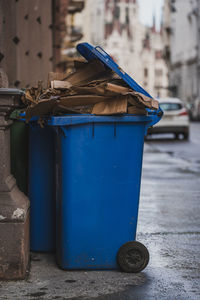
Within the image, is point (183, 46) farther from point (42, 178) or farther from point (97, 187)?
point (97, 187)

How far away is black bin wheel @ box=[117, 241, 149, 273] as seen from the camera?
4668 millimetres

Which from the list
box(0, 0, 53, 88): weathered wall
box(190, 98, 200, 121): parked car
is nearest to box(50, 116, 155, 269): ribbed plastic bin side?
box(0, 0, 53, 88): weathered wall

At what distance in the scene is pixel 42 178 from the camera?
16.8ft

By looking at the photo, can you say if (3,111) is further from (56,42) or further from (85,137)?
(56,42)

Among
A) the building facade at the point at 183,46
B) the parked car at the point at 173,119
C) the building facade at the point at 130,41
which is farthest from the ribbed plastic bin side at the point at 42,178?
the building facade at the point at 130,41

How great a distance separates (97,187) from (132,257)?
0.57m

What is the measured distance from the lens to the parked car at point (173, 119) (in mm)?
24047

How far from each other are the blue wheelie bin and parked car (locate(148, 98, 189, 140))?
19262 mm

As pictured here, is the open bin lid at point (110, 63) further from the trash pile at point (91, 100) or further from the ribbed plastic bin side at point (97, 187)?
the ribbed plastic bin side at point (97, 187)

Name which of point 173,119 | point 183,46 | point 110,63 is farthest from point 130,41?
point 110,63

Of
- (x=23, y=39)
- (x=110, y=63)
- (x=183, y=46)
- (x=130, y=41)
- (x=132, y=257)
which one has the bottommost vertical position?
(x=132, y=257)

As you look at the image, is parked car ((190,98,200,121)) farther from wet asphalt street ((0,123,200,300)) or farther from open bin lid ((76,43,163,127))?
open bin lid ((76,43,163,127))

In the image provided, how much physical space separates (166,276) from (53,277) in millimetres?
806

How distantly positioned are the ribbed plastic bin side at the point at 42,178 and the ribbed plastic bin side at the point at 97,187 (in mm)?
368
